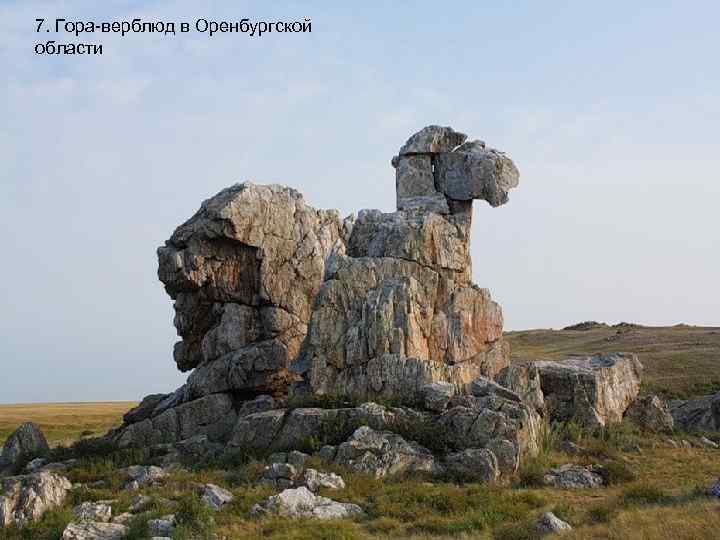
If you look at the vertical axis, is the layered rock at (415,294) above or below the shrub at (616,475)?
above

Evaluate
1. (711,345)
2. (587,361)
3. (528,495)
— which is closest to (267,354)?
(587,361)

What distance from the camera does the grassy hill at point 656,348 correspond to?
4965 cm

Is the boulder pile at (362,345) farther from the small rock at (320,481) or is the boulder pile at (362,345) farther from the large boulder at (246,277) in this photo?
the small rock at (320,481)

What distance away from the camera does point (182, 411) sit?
119 feet

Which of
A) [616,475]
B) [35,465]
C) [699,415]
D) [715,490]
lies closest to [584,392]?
[699,415]

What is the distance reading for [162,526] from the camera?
19359 mm

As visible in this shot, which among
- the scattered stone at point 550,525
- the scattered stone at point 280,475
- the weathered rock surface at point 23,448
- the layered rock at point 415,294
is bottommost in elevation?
the scattered stone at point 550,525

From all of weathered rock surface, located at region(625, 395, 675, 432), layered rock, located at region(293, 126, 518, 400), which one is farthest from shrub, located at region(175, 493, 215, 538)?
weathered rock surface, located at region(625, 395, 675, 432)

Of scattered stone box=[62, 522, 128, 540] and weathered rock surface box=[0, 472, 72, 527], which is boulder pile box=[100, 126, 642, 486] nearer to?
scattered stone box=[62, 522, 128, 540]

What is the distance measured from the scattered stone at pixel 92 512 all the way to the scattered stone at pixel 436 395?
451 inches

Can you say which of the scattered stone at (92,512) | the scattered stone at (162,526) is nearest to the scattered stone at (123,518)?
the scattered stone at (92,512)

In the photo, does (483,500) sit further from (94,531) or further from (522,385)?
(522,385)

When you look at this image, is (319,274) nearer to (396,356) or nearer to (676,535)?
(396,356)

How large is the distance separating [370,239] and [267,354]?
677 cm
